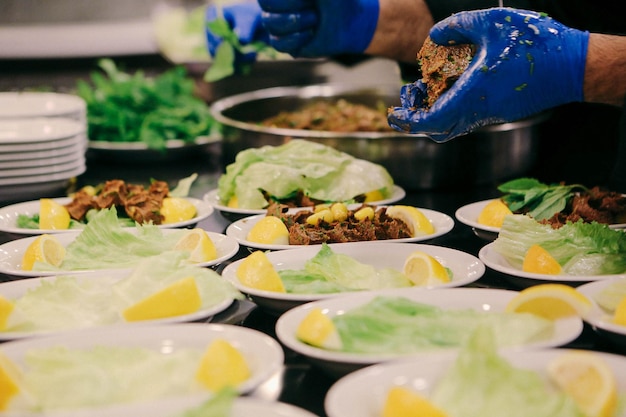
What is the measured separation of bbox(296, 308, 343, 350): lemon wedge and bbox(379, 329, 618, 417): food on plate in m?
0.20

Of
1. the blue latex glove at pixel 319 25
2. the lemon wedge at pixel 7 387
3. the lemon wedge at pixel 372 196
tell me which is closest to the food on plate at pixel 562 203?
the lemon wedge at pixel 372 196

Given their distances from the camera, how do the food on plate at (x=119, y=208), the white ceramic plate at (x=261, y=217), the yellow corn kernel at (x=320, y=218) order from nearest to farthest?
the white ceramic plate at (x=261, y=217) → the yellow corn kernel at (x=320, y=218) → the food on plate at (x=119, y=208)

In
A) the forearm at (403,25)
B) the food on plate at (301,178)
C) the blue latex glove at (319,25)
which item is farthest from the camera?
the forearm at (403,25)

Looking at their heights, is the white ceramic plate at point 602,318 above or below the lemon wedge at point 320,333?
below

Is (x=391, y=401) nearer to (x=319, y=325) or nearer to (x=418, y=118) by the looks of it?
(x=319, y=325)

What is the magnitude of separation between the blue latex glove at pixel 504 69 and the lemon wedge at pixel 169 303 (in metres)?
0.97

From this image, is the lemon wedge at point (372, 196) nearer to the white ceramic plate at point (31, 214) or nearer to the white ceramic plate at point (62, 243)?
the white ceramic plate at point (31, 214)

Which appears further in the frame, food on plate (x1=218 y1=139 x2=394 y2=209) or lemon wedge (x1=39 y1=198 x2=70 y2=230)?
food on plate (x1=218 y1=139 x2=394 y2=209)

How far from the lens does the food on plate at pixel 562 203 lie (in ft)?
8.07

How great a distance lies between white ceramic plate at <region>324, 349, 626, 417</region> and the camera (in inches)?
51.4

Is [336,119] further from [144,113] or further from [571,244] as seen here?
[571,244]

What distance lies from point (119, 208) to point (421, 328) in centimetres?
153

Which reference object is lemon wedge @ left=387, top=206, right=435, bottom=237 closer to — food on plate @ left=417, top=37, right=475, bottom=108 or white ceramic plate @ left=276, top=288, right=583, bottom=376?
food on plate @ left=417, top=37, right=475, bottom=108

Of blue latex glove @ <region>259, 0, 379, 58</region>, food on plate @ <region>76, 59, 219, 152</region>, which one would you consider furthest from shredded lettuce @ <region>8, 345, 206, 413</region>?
food on plate @ <region>76, 59, 219, 152</region>
